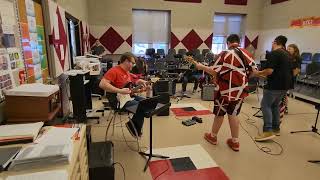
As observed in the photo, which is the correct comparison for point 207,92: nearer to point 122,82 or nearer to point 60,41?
point 122,82

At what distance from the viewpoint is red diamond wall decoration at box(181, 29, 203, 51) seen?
8914 mm

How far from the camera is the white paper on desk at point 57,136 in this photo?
131 centimetres

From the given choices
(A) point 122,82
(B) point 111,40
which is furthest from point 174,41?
(A) point 122,82

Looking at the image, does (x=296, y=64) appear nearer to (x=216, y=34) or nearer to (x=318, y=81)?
(x=318, y=81)

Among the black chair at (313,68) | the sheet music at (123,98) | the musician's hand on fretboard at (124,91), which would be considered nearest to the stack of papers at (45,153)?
the musician's hand on fretboard at (124,91)

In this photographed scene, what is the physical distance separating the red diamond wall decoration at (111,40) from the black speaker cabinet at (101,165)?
6801 mm

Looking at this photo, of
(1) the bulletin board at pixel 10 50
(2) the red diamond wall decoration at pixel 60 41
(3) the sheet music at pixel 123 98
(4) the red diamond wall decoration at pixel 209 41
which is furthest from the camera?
(4) the red diamond wall decoration at pixel 209 41

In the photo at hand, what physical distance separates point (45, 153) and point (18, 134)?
0.33 metres

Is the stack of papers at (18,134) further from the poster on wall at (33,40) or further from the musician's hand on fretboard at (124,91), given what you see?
the musician's hand on fretboard at (124,91)

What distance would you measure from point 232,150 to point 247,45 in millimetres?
7670

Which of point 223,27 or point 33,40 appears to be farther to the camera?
point 223,27

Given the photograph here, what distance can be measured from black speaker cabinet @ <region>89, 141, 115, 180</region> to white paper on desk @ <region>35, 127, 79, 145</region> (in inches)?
20.4

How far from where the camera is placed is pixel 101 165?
188 centimetres

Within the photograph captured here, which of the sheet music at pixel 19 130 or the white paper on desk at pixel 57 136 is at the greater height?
the sheet music at pixel 19 130
